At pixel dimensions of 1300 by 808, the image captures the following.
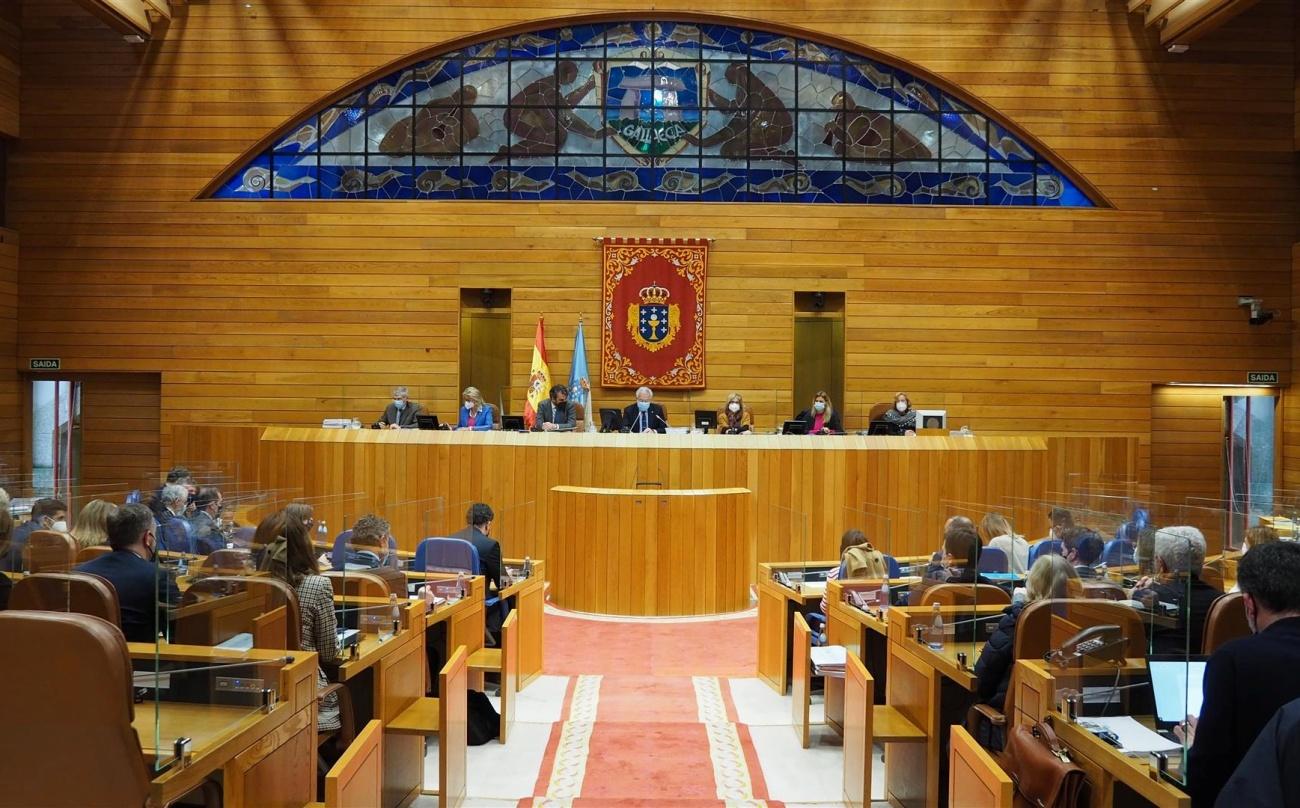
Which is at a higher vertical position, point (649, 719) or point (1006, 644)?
point (1006, 644)

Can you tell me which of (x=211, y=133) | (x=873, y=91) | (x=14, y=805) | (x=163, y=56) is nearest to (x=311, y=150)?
(x=211, y=133)

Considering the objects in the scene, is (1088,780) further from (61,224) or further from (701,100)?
(61,224)

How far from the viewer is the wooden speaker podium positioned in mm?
7941

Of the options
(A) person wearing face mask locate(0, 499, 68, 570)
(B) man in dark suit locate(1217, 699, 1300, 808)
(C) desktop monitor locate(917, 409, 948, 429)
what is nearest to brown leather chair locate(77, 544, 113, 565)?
(A) person wearing face mask locate(0, 499, 68, 570)

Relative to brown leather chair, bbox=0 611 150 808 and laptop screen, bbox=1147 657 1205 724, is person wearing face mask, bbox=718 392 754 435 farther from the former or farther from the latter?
brown leather chair, bbox=0 611 150 808

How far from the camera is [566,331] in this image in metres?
12.2

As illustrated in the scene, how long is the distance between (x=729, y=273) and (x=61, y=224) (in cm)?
787

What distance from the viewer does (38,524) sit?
16.0 ft

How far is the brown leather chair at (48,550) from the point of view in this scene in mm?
3975

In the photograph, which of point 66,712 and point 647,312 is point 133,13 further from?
point 66,712

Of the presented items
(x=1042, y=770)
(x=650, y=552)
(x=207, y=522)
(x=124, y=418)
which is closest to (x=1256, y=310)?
(x=650, y=552)

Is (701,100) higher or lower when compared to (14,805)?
higher

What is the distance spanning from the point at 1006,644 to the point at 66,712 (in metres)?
2.78

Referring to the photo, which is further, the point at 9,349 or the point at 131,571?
the point at 9,349
